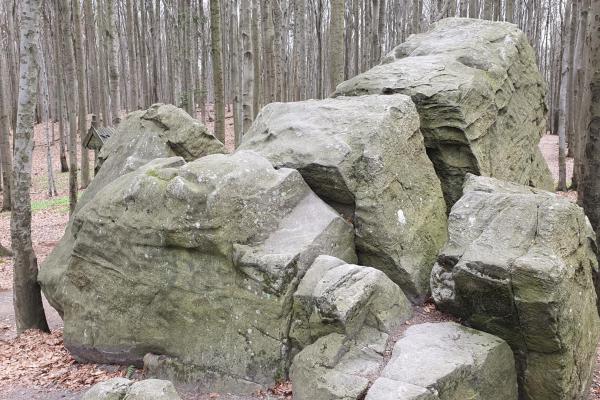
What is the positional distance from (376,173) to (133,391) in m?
3.39

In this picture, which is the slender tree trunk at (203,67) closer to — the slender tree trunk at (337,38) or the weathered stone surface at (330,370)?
→ the slender tree trunk at (337,38)

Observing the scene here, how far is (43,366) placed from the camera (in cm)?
606

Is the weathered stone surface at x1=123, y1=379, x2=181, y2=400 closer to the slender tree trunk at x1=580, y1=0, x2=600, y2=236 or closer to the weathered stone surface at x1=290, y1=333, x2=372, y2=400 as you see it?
the weathered stone surface at x1=290, y1=333, x2=372, y2=400

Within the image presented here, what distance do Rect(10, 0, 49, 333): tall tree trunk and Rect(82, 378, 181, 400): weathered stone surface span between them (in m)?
3.40

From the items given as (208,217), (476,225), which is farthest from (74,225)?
(476,225)

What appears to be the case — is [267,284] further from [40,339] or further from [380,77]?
[380,77]

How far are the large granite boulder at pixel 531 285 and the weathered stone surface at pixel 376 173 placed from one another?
0.68m

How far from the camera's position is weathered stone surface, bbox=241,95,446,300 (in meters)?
5.68

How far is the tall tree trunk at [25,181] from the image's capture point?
645cm

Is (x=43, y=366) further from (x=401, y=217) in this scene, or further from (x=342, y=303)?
(x=401, y=217)

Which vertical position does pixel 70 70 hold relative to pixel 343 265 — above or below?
above

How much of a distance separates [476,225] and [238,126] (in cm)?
1114

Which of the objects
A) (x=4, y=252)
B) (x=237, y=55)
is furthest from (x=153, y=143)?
(x=237, y=55)

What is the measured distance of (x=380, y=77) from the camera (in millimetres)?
7902
